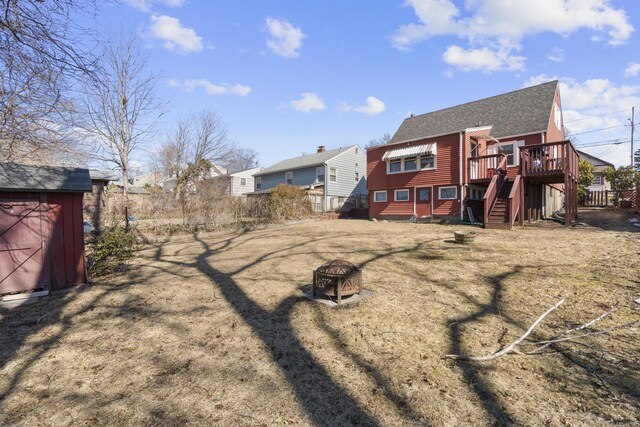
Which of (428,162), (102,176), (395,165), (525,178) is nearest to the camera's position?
(525,178)

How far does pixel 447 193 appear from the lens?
57.0 ft

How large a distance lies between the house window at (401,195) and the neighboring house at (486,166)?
0.06 meters

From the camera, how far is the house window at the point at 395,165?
64.6 feet

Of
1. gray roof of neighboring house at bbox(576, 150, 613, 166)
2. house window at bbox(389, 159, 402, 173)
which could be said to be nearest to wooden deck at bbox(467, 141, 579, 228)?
house window at bbox(389, 159, 402, 173)

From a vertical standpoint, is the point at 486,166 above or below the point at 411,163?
below

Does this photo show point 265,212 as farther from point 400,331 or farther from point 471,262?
point 400,331

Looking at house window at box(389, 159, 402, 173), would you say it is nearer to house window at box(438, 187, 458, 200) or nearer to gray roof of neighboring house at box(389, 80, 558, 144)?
gray roof of neighboring house at box(389, 80, 558, 144)

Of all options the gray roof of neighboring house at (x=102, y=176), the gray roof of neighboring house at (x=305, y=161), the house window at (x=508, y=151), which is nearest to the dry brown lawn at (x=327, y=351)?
the gray roof of neighboring house at (x=102, y=176)

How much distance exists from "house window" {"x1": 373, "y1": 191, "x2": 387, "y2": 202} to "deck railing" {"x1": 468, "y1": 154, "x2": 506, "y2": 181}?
5495mm

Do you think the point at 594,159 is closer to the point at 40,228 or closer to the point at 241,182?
the point at 241,182

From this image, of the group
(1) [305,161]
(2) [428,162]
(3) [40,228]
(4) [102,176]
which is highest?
(1) [305,161]

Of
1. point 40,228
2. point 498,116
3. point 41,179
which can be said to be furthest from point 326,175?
point 40,228

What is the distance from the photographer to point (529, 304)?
489cm

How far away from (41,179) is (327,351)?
6723mm
